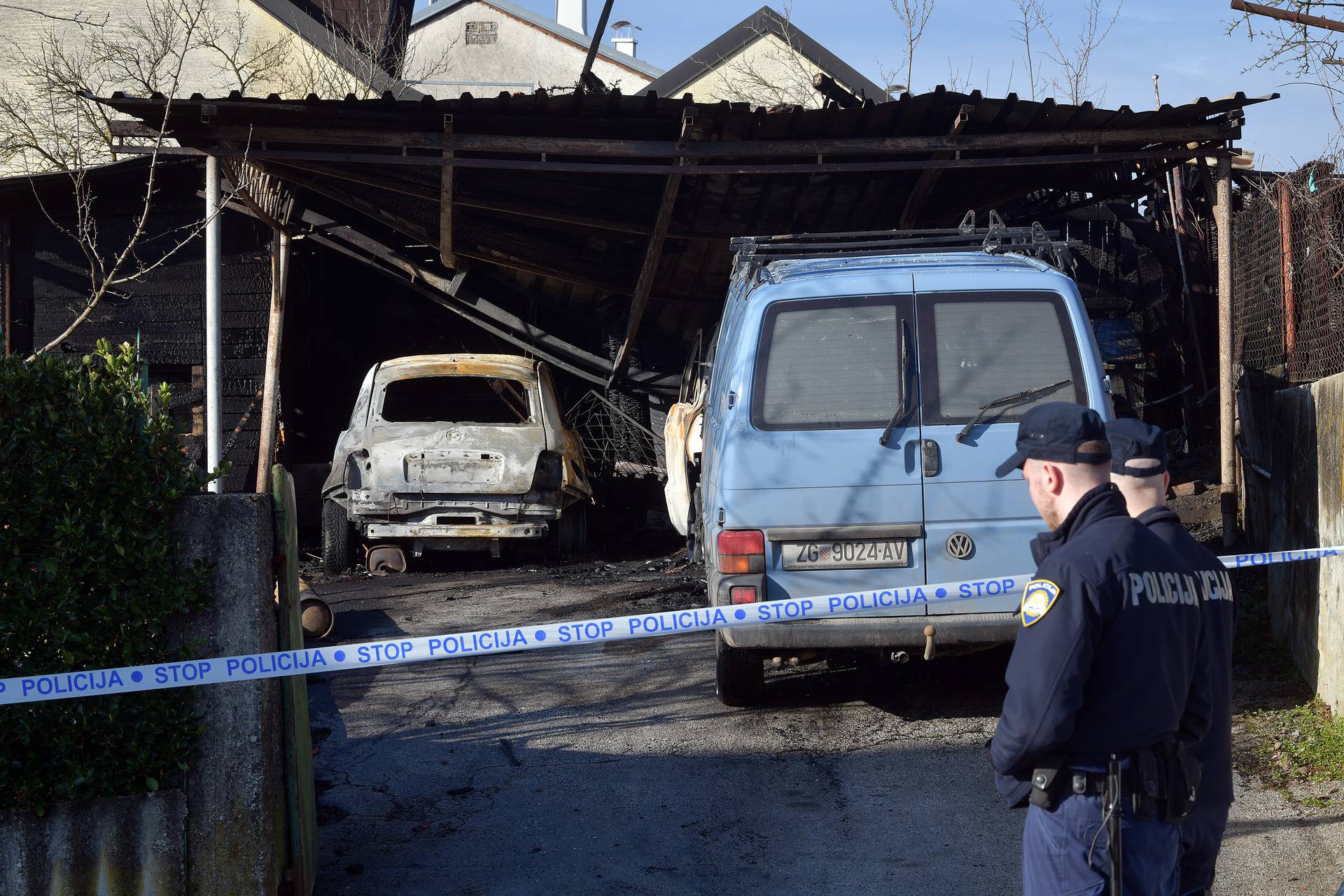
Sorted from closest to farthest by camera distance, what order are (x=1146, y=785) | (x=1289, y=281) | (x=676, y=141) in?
(x=1146, y=785) → (x=1289, y=281) → (x=676, y=141)

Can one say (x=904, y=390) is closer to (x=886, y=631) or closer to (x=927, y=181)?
(x=886, y=631)

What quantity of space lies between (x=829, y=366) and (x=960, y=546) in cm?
101

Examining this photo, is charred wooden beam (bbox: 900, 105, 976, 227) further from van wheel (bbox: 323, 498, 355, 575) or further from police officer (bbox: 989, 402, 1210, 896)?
police officer (bbox: 989, 402, 1210, 896)

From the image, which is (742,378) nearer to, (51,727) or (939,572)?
(939,572)

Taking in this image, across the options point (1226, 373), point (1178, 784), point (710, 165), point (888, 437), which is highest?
point (710, 165)

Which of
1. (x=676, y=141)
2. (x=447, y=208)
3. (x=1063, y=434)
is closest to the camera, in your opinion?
(x=1063, y=434)

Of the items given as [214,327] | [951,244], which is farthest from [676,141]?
[214,327]

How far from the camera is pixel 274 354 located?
1138cm

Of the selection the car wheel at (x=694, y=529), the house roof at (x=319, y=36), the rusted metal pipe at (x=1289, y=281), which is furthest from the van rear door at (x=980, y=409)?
the house roof at (x=319, y=36)

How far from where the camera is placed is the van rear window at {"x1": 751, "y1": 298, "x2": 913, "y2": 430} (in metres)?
5.46

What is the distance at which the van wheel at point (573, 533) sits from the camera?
35.0 feet

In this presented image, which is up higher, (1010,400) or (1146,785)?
(1010,400)

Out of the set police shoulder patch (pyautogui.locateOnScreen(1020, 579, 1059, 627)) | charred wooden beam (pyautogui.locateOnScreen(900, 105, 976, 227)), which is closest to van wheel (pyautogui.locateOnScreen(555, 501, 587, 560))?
charred wooden beam (pyautogui.locateOnScreen(900, 105, 976, 227))

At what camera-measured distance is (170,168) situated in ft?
41.7
